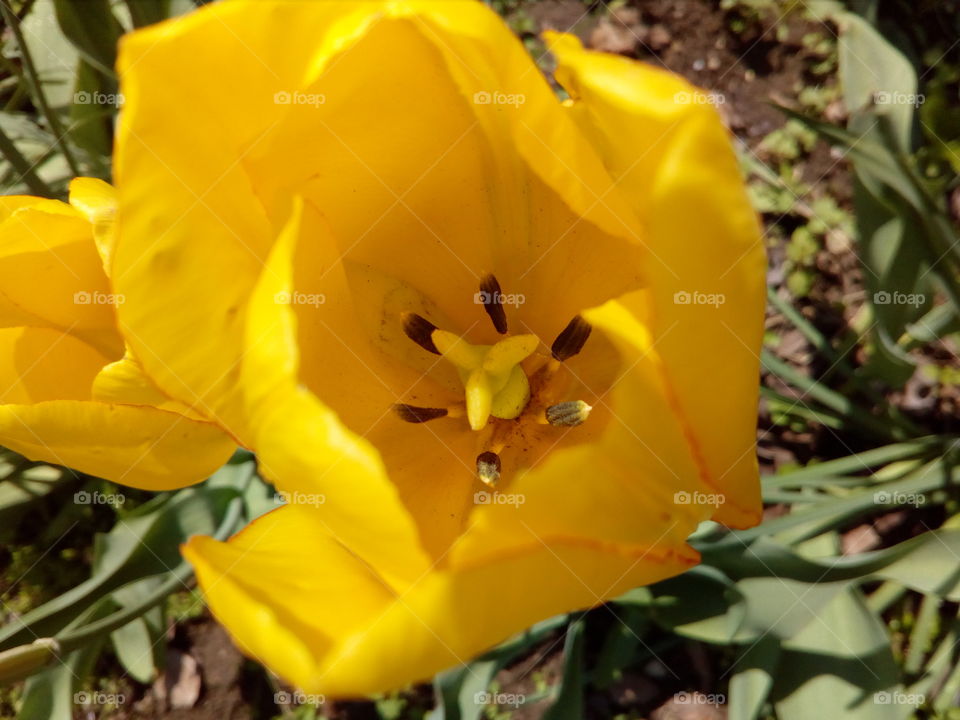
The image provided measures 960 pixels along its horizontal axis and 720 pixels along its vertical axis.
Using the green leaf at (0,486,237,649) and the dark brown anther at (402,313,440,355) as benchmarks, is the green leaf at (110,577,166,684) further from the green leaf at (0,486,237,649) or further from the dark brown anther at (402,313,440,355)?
the dark brown anther at (402,313,440,355)

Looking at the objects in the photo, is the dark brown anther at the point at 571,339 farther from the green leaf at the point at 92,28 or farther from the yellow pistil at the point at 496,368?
the green leaf at the point at 92,28

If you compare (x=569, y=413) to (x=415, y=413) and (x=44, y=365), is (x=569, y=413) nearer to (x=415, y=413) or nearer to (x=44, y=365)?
(x=415, y=413)

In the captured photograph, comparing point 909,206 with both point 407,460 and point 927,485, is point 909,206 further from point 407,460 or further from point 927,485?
point 407,460

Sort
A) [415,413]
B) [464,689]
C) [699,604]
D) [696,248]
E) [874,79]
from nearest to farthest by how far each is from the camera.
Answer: [696,248] < [415,413] < [464,689] < [699,604] < [874,79]

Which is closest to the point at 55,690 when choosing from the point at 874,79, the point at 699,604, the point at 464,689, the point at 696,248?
the point at 464,689

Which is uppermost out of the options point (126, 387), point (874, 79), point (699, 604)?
point (874, 79)

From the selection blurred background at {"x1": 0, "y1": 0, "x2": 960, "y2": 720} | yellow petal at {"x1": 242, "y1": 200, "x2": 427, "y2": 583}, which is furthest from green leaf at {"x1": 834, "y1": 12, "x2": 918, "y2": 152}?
yellow petal at {"x1": 242, "y1": 200, "x2": 427, "y2": 583}
